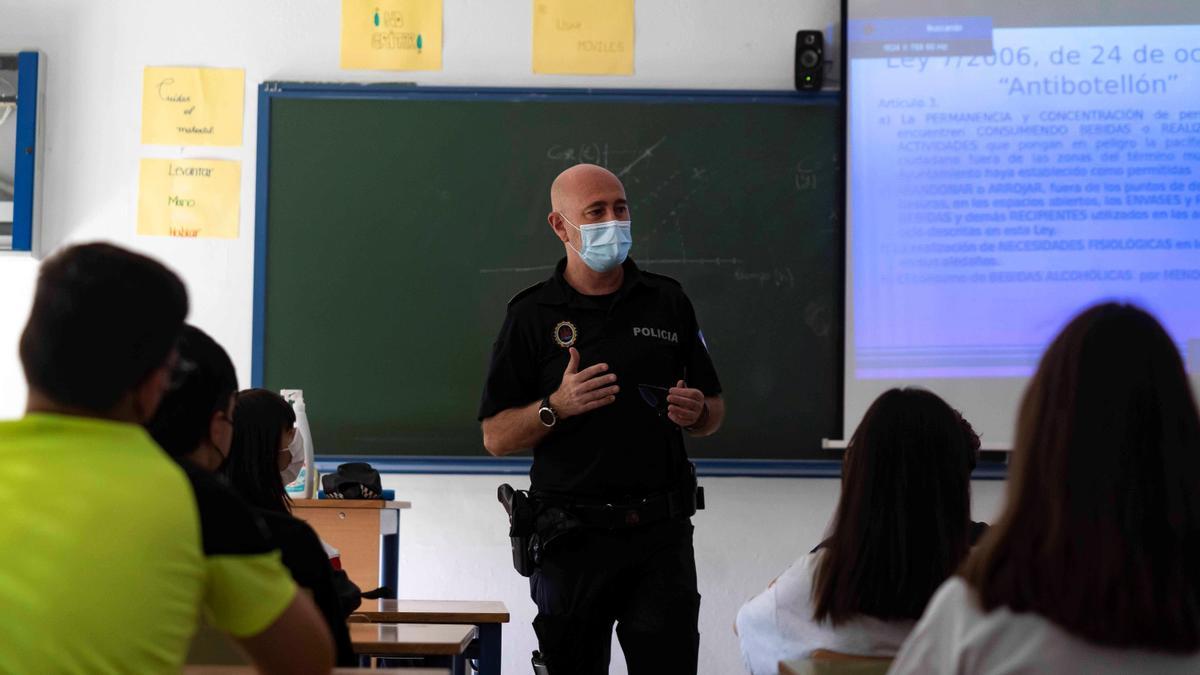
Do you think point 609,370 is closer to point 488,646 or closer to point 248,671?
point 488,646

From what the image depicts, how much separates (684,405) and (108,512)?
179 centimetres

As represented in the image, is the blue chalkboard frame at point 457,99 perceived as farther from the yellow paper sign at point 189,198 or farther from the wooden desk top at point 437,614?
the wooden desk top at point 437,614

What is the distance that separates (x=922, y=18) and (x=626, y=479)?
2229 millimetres

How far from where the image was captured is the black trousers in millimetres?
2842

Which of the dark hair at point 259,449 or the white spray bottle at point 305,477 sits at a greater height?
the dark hair at point 259,449

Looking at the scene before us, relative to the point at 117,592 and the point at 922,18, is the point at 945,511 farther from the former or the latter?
the point at 922,18

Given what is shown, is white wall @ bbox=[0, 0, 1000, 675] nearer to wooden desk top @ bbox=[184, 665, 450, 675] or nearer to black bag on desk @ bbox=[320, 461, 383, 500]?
black bag on desk @ bbox=[320, 461, 383, 500]

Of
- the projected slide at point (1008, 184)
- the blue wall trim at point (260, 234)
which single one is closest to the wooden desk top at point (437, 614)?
the blue wall trim at point (260, 234)

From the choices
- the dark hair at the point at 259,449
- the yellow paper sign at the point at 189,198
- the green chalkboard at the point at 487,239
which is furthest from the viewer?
the yellow paper sign at the point at 189,198

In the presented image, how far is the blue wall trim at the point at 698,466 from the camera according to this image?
424 centimetres

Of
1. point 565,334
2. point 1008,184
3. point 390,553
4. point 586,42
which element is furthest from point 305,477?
point 1008,184

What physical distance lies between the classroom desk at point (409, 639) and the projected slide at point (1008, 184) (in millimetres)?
2193

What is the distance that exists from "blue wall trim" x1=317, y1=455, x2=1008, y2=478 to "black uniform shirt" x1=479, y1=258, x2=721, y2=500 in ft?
3.98

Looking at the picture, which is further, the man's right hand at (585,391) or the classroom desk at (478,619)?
the man's right hand at (585,391)
